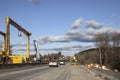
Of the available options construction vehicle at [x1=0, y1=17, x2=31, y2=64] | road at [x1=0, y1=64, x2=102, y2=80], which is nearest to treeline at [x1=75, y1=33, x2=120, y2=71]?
construction vehicle at [x1=0, y1=17, x2=31, y2=64]

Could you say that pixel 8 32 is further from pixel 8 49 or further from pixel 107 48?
pixel 107 48

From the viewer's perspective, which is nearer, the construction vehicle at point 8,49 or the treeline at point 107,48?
the construction vehicle at point 8,49

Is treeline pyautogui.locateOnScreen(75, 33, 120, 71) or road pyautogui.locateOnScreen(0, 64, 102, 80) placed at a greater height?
treeline pyautogui.locateOnScreen(75, 33, 120, 71)

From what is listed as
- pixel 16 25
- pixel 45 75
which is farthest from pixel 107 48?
pixel 45 75

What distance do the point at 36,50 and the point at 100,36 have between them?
5879cm

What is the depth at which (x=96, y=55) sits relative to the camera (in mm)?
111062

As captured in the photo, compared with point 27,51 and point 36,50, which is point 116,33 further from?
point 36,50

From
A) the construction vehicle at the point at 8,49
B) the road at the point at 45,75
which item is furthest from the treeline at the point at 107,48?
the road at the point at 45,75

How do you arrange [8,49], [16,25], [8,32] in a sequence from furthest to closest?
[16,25] → [8,32] → [8,49]

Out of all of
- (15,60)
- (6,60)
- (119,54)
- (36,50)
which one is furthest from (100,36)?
(36,50)

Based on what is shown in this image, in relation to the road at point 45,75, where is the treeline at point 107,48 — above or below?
above

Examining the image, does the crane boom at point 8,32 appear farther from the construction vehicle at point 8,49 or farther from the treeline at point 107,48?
the treeline at point 107,48

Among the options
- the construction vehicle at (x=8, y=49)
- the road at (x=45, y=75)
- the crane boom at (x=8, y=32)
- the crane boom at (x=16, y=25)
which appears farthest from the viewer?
the crane boom at (x=16, y=25)

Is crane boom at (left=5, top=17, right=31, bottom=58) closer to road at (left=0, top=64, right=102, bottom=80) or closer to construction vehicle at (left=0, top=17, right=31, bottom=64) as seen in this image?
construction vehicle at (left=0, top=17, right=31, bottom=64)
